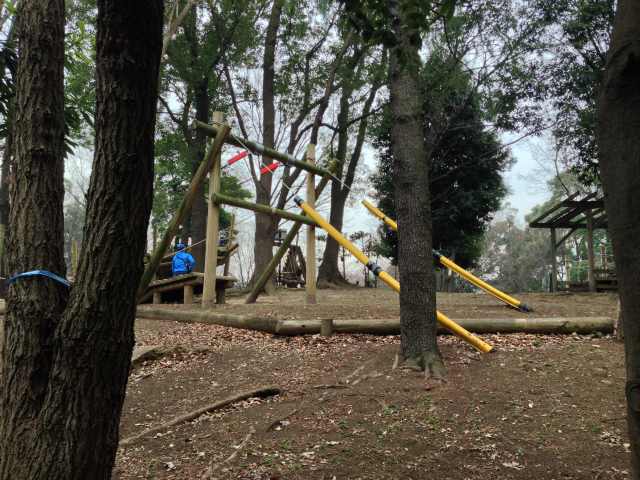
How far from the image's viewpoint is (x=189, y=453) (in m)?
3.11

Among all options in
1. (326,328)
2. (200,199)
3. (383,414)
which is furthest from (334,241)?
(383,414)

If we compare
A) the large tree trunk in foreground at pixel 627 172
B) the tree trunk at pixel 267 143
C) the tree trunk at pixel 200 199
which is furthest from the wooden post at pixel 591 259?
the large tree trunk in foreground at pixel 627 172

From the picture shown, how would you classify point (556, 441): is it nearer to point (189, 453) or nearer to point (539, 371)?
point (539, 371)

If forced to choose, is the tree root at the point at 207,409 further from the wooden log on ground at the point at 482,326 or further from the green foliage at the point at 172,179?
the green foliage at the point at 172,179

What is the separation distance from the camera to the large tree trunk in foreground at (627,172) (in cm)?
158

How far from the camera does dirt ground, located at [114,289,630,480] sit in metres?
2.81

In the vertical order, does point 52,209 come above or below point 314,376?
above

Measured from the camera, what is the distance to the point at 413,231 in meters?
4.25

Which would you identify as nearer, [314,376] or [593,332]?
[314,376]

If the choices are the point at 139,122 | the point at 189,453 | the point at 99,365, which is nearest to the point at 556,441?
the point at 189,453

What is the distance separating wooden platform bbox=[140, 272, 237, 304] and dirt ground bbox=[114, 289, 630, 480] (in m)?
3.56

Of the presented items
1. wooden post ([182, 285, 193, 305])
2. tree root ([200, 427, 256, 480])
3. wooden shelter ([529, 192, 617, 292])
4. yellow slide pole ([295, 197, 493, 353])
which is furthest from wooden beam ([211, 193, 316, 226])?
wooden shelter ([529, 192, 617, 292])

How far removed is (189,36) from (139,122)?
13.5 metres

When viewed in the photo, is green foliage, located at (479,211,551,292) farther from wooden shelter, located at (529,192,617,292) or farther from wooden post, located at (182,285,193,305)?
wooden post, located at (182,285,193,305)
